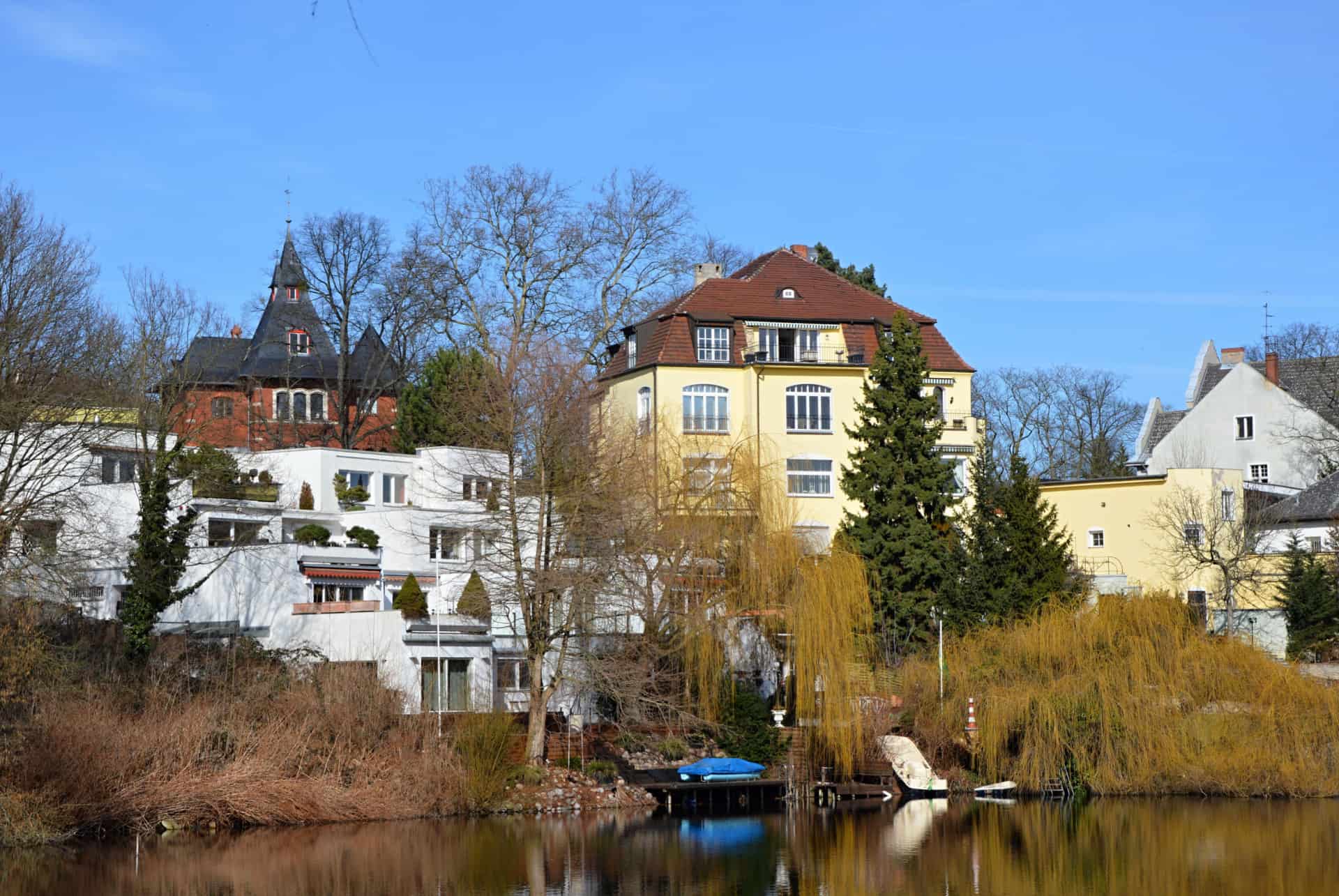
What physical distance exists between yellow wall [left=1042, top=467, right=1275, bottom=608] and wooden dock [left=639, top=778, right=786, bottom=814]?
2068 cm

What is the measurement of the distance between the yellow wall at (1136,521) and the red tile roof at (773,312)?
21.7ft

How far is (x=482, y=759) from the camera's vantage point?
41344 mm

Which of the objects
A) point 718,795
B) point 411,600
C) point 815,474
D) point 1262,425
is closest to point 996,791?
point 718,795

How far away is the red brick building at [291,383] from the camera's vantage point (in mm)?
75562

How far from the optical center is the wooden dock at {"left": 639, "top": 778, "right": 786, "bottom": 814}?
145ft

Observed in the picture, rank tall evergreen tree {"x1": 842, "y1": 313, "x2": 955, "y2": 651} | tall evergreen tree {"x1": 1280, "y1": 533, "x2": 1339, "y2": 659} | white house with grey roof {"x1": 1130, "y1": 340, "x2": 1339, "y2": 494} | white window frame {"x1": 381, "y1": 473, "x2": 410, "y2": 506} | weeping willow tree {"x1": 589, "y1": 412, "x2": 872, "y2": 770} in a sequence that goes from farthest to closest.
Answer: white house with grey roof {"x1": 1130, "y1": 340, "x2": 1339, "y2": 494} → white window frame {"x1": 381, "y1": 473, "x2": 410, "y2": 506} → tall evergreen tree {"x1": 1280, "y1": 533, "x2": 1339, "y2": 659} → tall evergreen tree {"x1": 842, "y1": 313, "x2": 955, "y2": 651} → weeping willow tree {"x1": 589, "y1": 412, "x2": 872, "y2": 770}

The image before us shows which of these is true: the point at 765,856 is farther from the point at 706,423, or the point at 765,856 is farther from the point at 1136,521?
the point at 1136,521

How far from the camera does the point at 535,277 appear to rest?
69.4 m

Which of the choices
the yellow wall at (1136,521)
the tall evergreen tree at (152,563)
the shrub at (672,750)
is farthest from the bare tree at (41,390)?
the yellow wall at (1136,521)

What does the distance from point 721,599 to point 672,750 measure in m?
4.33

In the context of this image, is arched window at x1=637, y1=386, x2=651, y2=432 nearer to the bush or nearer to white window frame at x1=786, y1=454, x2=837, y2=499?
white window frame at x1=786, y1=454, x2=837, y2=499

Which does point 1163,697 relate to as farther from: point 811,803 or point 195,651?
point 195,651

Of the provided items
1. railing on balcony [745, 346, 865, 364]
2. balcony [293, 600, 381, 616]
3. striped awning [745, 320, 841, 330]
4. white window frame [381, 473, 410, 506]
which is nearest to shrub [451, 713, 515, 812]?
balcony [293, 600, 381, 616]

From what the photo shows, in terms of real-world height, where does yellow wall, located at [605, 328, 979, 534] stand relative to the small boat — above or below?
above
